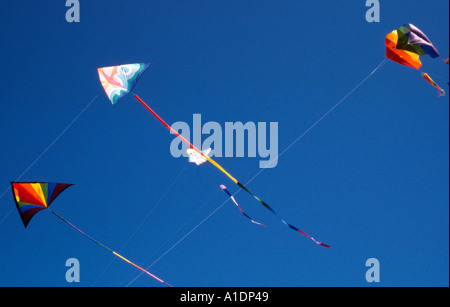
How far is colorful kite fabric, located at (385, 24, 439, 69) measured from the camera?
23.3ft

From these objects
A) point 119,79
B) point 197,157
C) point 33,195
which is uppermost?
point 119,79

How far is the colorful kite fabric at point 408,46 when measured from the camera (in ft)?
23.3

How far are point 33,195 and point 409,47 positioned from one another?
22.5ft

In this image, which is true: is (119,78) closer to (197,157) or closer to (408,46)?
(197,157)

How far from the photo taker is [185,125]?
8172 mm

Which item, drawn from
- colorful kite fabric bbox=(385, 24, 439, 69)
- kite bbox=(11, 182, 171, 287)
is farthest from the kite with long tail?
colorful kite fabric bbox=(385, 24, 439, 69)

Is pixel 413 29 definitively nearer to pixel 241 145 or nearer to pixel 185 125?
pixel 241 145

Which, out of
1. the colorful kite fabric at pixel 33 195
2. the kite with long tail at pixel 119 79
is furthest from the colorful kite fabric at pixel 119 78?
the colorful kite fabric at pixel 33 195

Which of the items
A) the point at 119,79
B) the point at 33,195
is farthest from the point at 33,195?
the point at 119,79

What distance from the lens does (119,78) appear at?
305 inches

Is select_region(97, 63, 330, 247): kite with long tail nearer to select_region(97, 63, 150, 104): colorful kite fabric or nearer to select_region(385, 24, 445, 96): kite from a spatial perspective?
select_region(97, 63, 150, 104): colorful kite fabric

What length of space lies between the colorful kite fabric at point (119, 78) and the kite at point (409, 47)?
4.32m

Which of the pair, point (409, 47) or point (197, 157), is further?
point (197, 157)
